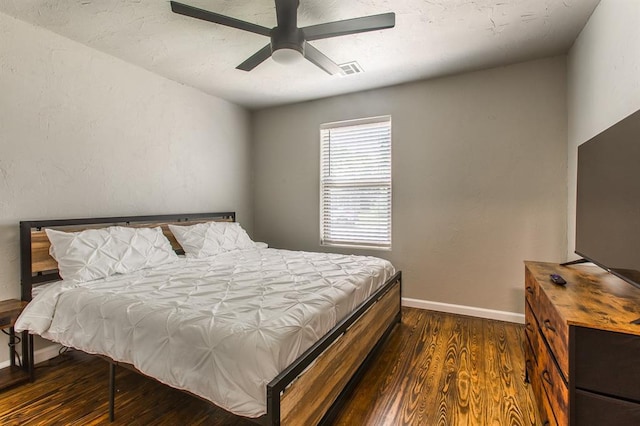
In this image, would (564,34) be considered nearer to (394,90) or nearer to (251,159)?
(394,90)

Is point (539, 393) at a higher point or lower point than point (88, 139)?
lower

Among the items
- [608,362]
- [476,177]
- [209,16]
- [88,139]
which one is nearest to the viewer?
[608,362]

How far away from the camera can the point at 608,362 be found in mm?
1118

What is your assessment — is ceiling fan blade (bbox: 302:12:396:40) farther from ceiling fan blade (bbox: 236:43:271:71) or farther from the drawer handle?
the drawer handle

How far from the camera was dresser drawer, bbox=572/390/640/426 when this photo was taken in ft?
3.58

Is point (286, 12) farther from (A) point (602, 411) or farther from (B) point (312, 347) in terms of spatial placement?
(A) point (602, 411)

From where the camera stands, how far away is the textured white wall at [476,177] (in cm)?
295

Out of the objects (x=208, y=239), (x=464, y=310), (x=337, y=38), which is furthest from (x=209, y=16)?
(x=464, y=310)

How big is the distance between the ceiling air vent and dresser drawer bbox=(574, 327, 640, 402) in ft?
8.85

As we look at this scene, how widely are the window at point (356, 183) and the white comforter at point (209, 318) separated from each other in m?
1.32

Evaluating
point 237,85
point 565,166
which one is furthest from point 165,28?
point 565,166

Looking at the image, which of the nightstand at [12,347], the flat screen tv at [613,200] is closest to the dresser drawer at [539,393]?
the flat screen tv at [613,200]

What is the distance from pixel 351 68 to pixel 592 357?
289 cm

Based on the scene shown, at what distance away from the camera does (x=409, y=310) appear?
11.4 feet
